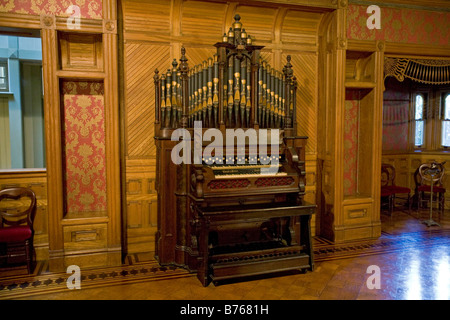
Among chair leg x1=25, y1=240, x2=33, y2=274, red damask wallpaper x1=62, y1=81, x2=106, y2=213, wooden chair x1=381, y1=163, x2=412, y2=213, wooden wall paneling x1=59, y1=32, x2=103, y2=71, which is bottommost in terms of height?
chair leg x1=25, y1=240, x2=33, y2=274

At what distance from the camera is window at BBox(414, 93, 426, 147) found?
7.83 m

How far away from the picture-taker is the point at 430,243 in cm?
506

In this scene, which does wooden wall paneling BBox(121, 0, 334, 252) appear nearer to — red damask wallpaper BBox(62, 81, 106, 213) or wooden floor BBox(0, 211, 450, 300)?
red damask wallpaper BBox(62, 81, 106, 213)

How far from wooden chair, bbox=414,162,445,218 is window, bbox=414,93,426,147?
0.90 m

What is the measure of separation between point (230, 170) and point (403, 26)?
3.40 meters

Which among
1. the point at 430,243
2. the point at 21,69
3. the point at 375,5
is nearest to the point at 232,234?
the point at 430,243

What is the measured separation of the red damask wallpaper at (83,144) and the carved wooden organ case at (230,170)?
2.38 ft

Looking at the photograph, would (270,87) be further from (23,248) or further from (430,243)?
(23,248)

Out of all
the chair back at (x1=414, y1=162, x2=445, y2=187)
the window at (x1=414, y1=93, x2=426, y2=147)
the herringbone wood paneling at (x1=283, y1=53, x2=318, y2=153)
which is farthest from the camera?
the window at (x1=414, y1=93, x2=426, y2=147)

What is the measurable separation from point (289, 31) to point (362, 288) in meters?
3.42

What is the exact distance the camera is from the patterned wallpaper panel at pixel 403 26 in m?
5.08

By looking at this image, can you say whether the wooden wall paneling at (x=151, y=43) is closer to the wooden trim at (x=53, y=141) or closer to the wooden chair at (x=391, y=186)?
the wooden trim at (x=53, y=141)

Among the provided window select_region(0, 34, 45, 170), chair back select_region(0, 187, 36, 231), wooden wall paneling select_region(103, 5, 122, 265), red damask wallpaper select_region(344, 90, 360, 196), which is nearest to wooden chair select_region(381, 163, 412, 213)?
red damask wallpaper select_region(344, 90, 360, 196)

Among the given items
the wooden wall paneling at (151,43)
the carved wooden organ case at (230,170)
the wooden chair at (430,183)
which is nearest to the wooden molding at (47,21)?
the wooden wall paneling at (151,43)
